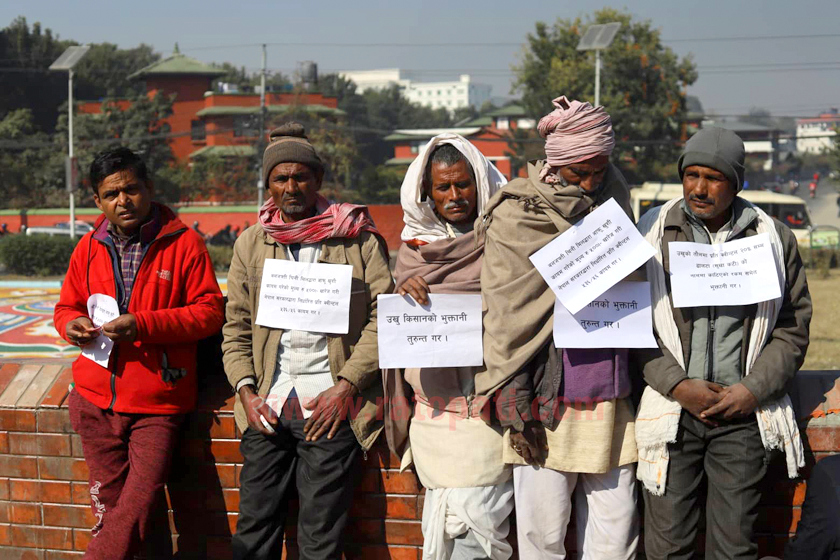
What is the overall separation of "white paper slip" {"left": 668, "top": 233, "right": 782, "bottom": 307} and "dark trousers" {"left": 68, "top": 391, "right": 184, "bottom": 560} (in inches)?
78.2

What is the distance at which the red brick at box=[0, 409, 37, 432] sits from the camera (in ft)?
11.8

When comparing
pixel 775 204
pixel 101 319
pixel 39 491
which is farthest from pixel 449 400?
pixel 775 204

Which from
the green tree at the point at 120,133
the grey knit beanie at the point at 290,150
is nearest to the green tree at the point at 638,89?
the green tree at the point at 120,133

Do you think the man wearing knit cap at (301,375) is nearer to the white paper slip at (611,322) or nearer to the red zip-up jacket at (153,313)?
the red zip-up jacket at (153,313)

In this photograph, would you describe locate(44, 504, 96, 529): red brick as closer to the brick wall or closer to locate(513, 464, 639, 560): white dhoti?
the brick wall

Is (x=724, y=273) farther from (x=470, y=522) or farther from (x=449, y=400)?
(x=470, y=522)

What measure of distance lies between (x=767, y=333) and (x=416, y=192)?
132 cm

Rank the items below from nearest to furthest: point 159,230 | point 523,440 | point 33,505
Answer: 1. point 523,440
2. point 159,230
3. point 33,505

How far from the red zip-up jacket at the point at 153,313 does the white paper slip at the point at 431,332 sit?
76cm

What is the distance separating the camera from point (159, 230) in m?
3.39

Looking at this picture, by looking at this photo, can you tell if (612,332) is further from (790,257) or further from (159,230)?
(159,230)

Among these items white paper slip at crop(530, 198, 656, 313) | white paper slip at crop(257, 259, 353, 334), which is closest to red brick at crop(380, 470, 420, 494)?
white paper slip at crop(257, 259, 353, 334)

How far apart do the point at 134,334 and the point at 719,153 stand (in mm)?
2195

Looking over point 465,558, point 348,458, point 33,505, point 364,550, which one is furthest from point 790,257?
point 33,505
